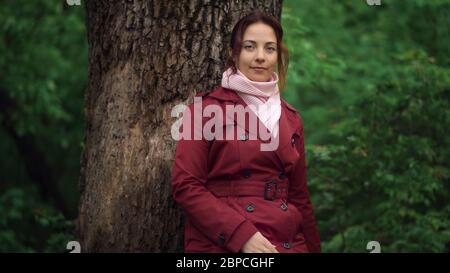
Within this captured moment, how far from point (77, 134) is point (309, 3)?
4544 mm

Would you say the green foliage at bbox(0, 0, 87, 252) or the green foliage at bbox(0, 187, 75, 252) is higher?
the green foliage at bbox(0, 0, 87, 252)

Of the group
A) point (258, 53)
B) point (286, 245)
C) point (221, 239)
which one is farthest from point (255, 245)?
point (258, 53)

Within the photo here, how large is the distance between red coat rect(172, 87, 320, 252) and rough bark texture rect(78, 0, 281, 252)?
385mm

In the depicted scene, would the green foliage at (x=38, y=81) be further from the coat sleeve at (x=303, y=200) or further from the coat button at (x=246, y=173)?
the coat button at (x=246, y=173)

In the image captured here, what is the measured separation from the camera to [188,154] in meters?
3.39

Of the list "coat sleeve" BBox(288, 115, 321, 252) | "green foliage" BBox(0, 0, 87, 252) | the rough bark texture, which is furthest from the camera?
"green foliage" BBox(0, 0, 87, 252)

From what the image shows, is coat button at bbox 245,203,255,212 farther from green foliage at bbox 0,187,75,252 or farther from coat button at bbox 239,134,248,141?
green foliage at bbox 0,187,75,252

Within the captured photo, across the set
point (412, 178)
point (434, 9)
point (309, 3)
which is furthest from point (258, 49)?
point (309, 3)

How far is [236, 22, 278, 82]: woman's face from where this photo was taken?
11.5 feet

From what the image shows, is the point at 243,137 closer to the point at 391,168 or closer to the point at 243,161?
the point at 243,161

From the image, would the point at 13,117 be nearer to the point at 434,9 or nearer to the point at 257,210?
the point at 434,9

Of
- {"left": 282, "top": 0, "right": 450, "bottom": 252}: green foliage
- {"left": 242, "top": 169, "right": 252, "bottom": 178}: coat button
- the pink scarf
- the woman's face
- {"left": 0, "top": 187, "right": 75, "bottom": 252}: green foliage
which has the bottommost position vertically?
{"left": 0, "top": 187, "right": 75, "bottom": 252}: green foliage

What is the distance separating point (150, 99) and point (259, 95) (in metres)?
0.76

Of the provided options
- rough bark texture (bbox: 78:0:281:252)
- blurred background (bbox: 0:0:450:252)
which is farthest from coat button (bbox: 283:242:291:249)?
blurred background (bbox: 0:0:450:252)
